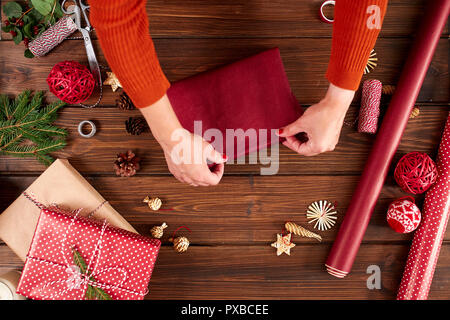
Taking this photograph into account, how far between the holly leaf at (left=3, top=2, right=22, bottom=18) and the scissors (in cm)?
11

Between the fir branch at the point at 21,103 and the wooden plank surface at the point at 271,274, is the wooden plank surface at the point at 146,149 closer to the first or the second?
the fir branch at the point at 21,103

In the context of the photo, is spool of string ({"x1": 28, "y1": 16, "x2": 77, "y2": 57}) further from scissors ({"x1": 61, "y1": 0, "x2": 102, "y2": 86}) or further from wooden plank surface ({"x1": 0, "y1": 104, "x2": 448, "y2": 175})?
wooden plank surface ({"x1": 0, "y1": 104, "x2": 448, "y2": 175})

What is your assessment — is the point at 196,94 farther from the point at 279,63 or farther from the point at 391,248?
the point at 391,248

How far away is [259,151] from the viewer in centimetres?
83

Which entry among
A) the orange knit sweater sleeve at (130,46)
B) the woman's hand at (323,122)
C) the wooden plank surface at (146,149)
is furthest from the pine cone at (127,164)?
the woman's hand at (323,122)

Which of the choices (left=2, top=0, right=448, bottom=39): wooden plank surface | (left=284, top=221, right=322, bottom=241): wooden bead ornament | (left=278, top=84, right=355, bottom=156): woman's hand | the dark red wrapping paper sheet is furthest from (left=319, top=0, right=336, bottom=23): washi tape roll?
(left=284, top=221, right=322, bottom=241): wooden bead ornament

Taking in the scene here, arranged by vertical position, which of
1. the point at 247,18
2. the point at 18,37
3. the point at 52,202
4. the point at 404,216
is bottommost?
the point at 52,202

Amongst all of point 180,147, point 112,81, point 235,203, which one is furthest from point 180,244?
point 112,81

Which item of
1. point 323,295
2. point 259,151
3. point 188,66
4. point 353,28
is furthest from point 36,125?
point 323,295

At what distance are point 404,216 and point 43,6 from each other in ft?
3.25

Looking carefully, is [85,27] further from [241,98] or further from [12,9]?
[241,98]

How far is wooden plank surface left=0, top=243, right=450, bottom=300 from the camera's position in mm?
835

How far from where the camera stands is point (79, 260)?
0.72m

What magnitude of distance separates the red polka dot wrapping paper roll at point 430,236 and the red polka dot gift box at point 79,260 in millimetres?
640
